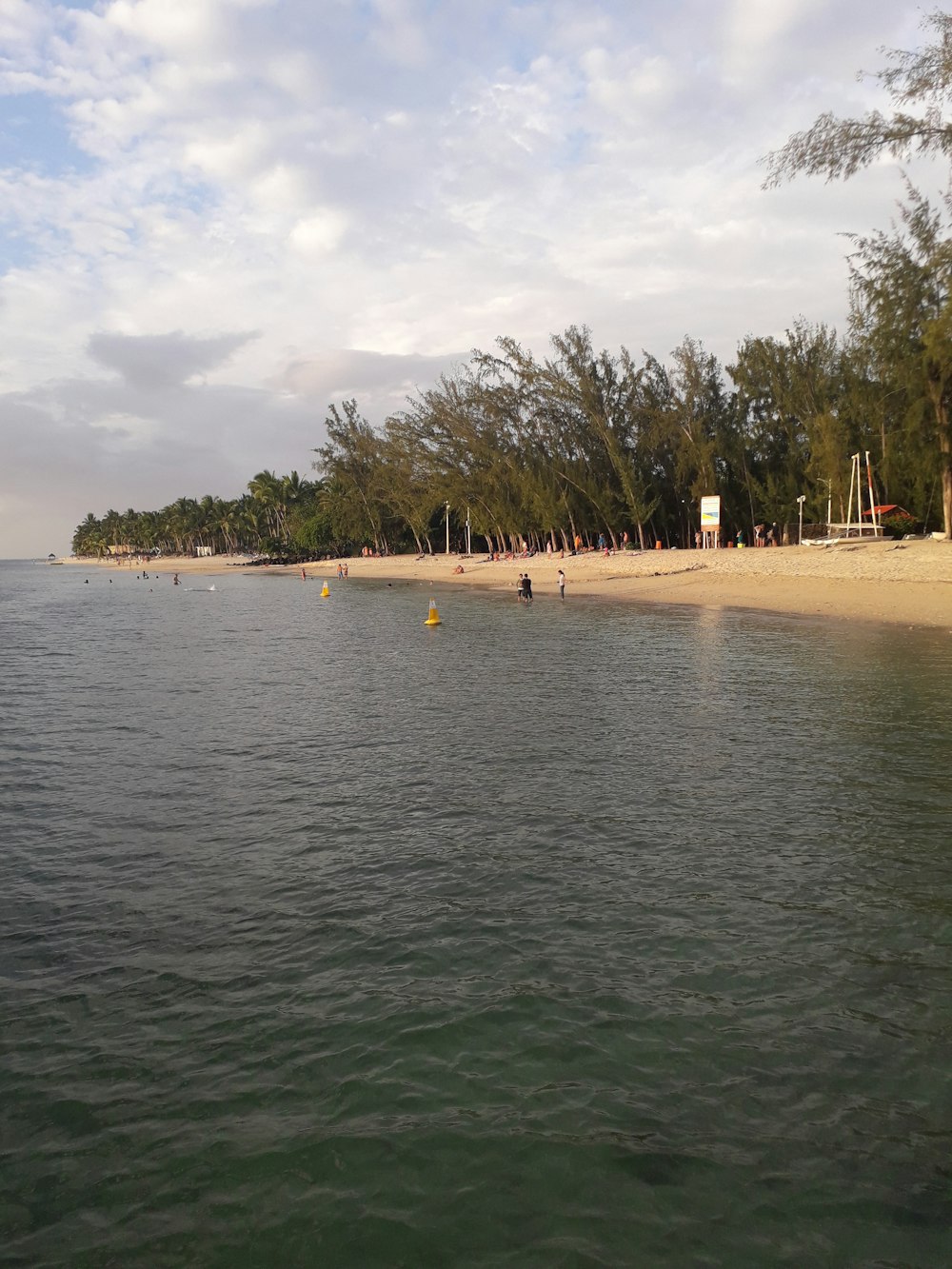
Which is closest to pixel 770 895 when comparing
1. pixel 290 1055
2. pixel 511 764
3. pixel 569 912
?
pixel 569 912

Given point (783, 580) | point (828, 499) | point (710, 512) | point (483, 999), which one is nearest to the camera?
point (483, 999)

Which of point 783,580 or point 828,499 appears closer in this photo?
point 783,580

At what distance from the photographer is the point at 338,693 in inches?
879

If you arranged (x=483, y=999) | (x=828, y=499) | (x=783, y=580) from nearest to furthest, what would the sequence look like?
(x=483, y=999), (x=783, y=580), (x=828, y=499)

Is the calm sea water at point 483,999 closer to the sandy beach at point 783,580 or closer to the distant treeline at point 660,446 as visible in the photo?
the sandy beach at point 783,580

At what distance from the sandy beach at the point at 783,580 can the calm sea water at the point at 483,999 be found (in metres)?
23.5

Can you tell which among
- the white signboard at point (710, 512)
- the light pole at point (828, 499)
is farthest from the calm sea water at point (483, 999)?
the light pole at point (828, 499)

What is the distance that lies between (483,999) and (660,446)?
7392 centimetres

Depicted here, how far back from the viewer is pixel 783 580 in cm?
4947

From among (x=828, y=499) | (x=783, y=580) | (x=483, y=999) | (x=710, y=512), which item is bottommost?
(x=483, y=999)

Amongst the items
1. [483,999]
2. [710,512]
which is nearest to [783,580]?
[710,512]

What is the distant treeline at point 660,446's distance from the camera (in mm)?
59156

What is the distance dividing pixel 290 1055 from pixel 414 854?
13.2ft

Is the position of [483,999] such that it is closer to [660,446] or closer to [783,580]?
[783,580]
